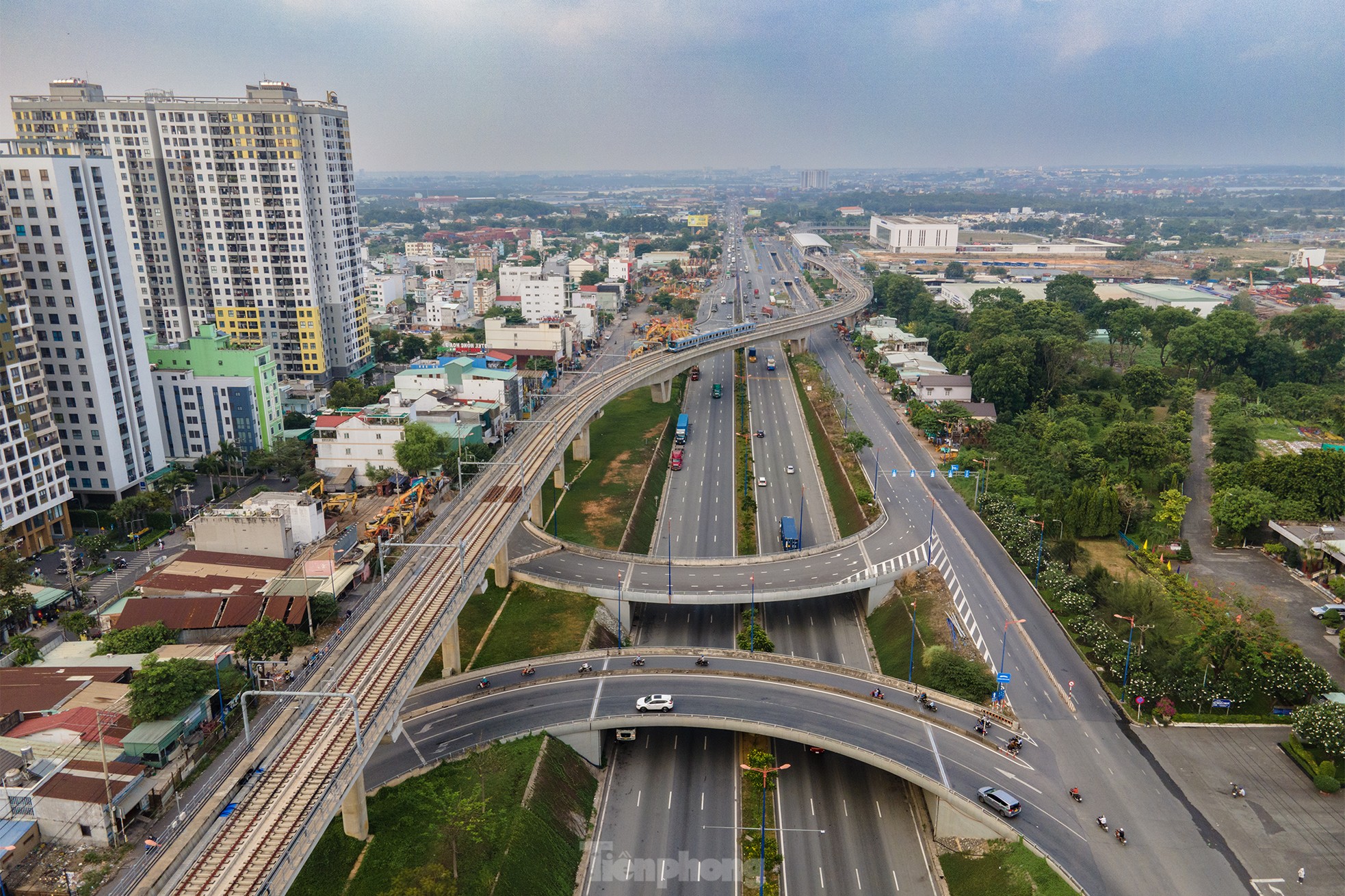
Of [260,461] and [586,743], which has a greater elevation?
[260,461]

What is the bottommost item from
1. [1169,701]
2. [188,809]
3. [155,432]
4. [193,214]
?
[1169,701]

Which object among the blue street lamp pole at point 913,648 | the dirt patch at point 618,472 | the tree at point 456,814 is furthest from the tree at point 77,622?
the blue street lamp pole at point 913,648

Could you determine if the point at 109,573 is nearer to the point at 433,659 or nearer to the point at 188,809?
the point at 433,659

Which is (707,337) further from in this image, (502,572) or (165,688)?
(165,688)

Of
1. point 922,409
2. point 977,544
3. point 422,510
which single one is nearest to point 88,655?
point 422,510

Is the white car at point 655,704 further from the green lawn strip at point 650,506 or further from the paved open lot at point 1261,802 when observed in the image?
the green lawn strip at point 650,506

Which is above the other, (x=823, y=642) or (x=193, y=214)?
(x=193, y=214)

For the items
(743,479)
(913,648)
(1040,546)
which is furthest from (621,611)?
(743,479)

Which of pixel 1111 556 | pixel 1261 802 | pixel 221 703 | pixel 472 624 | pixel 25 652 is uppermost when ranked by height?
pixel 25 652
